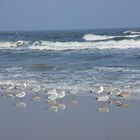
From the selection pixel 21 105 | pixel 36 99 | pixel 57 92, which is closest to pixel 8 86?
pixel 57 92

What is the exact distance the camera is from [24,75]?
14.9 m

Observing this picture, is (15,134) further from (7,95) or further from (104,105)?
(7,95)

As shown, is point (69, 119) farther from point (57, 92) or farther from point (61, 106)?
point (57, 92)

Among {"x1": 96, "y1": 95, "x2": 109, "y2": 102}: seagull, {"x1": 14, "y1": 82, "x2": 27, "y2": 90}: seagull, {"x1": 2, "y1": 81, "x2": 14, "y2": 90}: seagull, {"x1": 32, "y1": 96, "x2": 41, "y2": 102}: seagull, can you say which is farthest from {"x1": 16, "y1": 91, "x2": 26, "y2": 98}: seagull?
{"x1": 96, "y1": 95, "x2": 109, "y2": 102}: seagull

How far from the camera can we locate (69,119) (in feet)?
27.0

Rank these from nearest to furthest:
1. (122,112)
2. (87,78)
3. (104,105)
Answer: (122,112) → (104,105) → (87,78)

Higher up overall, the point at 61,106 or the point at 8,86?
the point at 61,106

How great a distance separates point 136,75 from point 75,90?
2962 millimetres

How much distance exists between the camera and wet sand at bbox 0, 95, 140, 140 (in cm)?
718

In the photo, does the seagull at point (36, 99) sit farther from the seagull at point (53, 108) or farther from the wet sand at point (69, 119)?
the seagull at point (53, 108)

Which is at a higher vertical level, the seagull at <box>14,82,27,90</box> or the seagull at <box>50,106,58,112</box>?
the seagull at <box>50,106,58,112</box>

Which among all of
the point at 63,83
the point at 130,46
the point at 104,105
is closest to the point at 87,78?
the point at 63,83

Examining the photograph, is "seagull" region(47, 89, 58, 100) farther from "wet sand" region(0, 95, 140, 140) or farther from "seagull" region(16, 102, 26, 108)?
"seagull" region(16, 102, 26, 108)

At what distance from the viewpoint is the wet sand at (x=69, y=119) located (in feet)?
23.6
